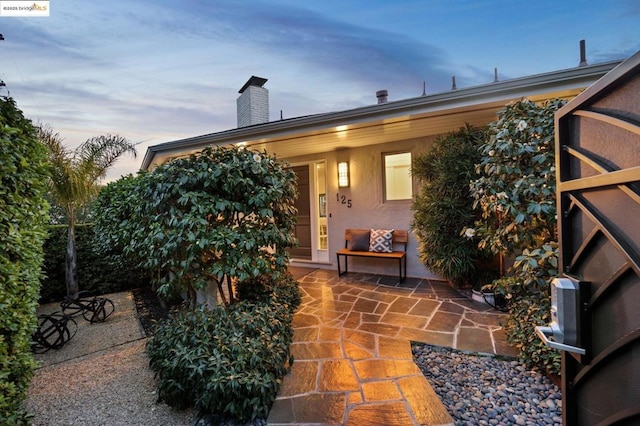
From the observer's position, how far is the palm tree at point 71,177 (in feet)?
15.2

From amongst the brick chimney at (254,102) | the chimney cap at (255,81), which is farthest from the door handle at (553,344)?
the chimney cap at (255,81)

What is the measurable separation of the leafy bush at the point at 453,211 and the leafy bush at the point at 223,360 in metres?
2.79

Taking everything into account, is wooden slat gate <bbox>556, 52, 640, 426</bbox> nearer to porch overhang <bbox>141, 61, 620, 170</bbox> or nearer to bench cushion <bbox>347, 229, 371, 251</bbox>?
porch overhang <bbox>141, 61, 620, 170</bbox>

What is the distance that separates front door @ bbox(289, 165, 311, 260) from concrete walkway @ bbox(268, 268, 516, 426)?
1740 mm

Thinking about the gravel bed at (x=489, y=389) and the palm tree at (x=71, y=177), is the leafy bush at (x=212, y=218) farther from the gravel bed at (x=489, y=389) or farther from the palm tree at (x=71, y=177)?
the palm tree at (x=71, y=177)

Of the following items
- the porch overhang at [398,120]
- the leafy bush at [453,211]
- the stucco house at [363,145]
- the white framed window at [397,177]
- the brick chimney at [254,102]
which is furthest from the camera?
the brick chimney at [254,102]

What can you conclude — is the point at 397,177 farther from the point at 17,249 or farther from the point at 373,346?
the point at 17,249

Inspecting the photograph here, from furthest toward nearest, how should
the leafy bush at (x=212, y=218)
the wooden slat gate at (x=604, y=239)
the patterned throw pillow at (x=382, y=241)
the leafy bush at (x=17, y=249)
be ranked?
the patterned throw pillow at (x=382, y=241) < the leafy bush at (x=212, y=218) < the leafy bush at (x=17, y=249) < the wooden slat gate at (x=604, y=239)

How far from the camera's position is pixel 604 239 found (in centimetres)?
97

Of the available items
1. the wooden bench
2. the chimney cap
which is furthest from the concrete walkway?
the chimney cap

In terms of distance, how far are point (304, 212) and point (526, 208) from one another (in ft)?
15.4

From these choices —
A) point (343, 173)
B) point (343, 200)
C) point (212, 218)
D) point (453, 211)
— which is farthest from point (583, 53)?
point (212, 218)

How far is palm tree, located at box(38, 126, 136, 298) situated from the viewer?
4.63m

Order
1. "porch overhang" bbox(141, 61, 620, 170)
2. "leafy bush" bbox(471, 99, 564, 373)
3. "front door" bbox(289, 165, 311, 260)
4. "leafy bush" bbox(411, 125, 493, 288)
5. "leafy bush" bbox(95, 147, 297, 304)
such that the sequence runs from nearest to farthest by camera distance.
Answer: "leafy bush" bbox(471, 99, 564, 373) < "leafy bush" bbox(95, 147, 297, 304) < "porch overhang" bbox(141, 61, 620, 170) < "leafy bush" bbox(411, 125, 493, 288) < "front door" bbox(289, 165, 311, 260)
